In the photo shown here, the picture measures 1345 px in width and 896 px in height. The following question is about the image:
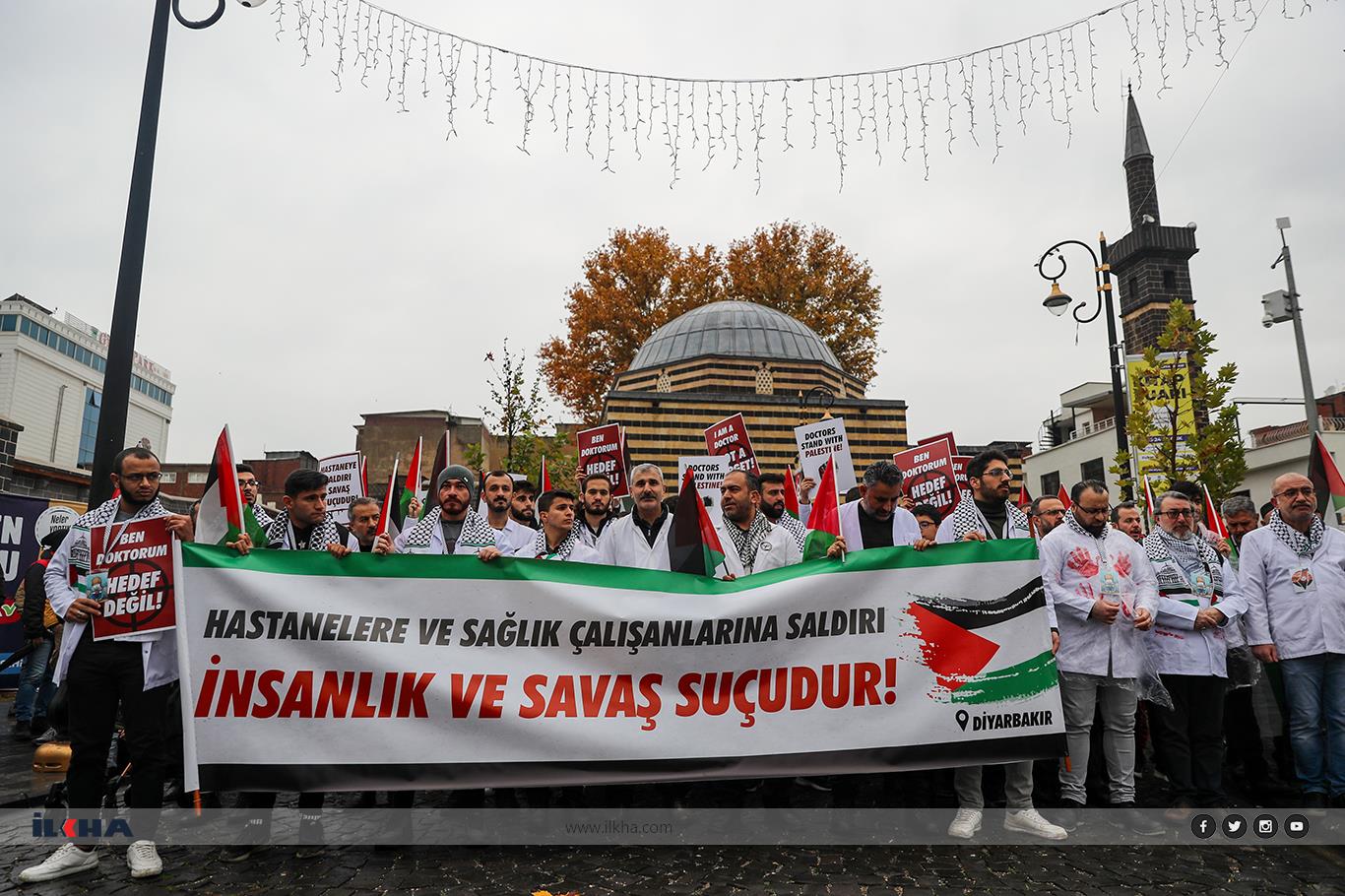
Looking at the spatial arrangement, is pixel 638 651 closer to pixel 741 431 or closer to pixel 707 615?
pixel 707 615

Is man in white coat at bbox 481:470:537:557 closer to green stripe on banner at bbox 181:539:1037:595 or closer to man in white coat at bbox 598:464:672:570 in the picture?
man in white coat at bbox 598:464:672:570

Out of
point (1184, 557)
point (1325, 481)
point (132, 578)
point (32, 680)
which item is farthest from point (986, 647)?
point (32, 680)

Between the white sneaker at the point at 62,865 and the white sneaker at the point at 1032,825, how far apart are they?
196 inches

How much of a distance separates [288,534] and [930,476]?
215 inches

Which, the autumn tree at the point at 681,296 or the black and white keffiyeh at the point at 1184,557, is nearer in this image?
the black and white keffiyeh at the point at 1184,557

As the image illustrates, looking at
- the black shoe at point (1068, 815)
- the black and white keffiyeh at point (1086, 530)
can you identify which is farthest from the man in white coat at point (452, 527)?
the black shoe at point (1068, 815)

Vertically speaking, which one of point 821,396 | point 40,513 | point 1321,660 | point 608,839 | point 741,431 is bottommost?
point 608,839

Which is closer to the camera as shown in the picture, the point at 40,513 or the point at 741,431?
the point at 741,431

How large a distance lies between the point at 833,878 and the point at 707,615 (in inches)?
57.2

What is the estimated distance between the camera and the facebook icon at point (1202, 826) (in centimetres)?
496

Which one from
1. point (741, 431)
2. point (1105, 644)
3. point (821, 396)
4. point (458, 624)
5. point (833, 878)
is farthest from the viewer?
point (821, 396)

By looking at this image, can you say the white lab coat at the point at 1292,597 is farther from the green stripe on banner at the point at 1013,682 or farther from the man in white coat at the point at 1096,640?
the green stripe on banner at the point at 1013,682

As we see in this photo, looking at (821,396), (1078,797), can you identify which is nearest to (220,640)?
(1078,797)

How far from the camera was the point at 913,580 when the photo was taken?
16.4 feet
